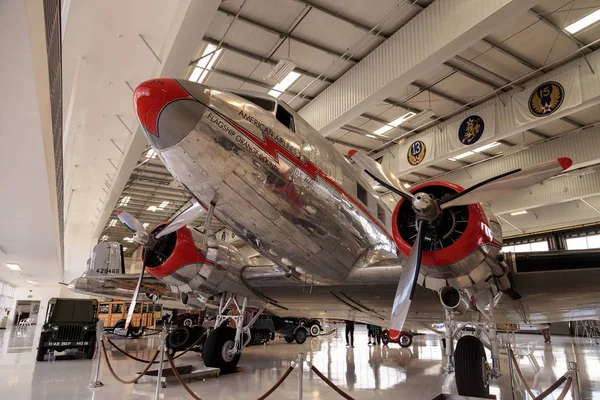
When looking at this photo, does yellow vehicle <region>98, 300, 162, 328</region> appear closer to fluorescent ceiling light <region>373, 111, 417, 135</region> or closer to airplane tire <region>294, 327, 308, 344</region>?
airplane tire <region>294, 327, 308, 344</region>

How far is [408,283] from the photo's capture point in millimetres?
4492

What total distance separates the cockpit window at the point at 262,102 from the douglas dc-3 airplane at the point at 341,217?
0.06 feet

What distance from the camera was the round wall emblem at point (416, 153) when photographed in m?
15.5

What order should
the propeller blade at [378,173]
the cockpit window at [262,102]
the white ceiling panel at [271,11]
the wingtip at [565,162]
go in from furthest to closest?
the white ceiling panel at [271,11], the cockpit window at [262,102], the propeller blade at [378,173], the wingtip at [565,162]

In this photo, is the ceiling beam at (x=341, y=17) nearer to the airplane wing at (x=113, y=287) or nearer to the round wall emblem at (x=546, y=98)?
the round wall emblem at (x=546, y=98)

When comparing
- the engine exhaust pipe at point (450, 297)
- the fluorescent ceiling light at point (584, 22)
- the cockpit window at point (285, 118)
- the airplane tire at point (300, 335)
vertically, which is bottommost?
the airplane tire at point (300, 335)

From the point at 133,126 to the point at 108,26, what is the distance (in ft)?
13.2

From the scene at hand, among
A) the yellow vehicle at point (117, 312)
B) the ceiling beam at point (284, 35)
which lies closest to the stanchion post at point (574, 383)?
the ceiling beam at point (284, 35)

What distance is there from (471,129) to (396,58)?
538 centimetres

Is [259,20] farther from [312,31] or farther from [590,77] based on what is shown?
[590,77]

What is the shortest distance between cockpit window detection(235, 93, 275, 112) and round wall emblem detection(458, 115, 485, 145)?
10.2m

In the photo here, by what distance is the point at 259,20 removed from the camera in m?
10.1

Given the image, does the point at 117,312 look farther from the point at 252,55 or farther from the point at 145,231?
the point at 252,55

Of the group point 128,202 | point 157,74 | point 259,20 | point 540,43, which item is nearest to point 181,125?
point 157,74
